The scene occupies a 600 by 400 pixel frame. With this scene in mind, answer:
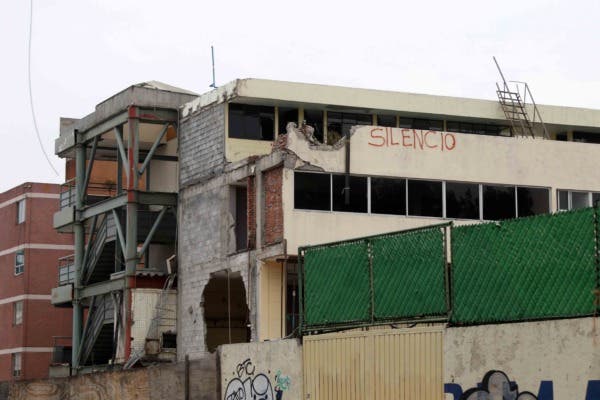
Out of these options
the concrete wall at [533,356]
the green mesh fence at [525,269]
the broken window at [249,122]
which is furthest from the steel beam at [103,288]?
the concrete wall at [533,356]

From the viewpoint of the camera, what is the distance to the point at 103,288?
147 ft

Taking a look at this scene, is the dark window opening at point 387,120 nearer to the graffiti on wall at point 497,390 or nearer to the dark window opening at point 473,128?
the dark window opening at point 473,128

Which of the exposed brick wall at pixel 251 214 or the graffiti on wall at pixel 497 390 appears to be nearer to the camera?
the graffiti on wall at pixel 497 390

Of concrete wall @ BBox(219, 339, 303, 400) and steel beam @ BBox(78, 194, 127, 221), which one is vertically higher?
steel beam @ BBox(78, 194, 127, 221)

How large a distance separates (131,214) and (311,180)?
9.43 meters

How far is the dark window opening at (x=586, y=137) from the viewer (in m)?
47.4

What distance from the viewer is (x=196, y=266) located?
41.1 meters

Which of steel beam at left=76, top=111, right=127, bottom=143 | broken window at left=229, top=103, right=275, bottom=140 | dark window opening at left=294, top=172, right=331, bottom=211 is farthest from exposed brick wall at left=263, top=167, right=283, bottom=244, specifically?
steel beam at left=76, top=111, right=127, bottom=143

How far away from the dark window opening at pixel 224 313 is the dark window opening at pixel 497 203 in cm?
918

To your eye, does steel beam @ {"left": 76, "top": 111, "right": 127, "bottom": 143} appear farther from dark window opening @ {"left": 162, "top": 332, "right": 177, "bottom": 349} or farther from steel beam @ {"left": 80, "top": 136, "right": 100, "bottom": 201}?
dark window opening @ {"left": 162, "top": 332, "right": 177, "bottom": 349}

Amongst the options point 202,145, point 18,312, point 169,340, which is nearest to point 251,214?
point 202,145

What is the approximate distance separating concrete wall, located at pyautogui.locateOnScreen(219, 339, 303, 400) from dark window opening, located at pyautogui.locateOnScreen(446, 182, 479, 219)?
14.0 metres

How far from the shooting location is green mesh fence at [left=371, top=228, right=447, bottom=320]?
20078 mm

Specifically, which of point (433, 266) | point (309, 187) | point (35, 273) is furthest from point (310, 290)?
point (35, 273)
